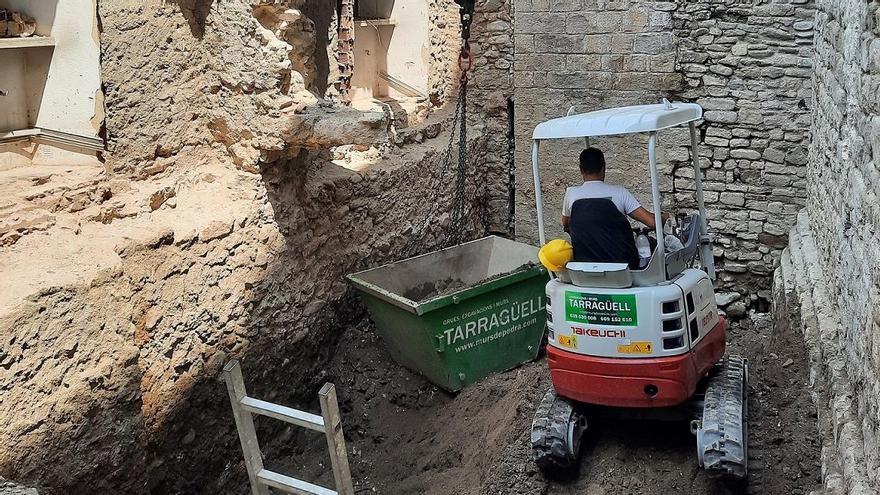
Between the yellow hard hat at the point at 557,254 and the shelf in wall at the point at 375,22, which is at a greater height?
the shelf in wall at the point at 375,22

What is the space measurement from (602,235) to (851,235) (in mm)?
1243

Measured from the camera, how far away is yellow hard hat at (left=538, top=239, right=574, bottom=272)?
16.2ft

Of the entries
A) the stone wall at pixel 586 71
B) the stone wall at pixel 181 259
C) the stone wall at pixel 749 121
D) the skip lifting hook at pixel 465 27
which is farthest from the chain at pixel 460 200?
the stone wall at pixel 749 121

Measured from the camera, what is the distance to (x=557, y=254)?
4934 millimetres

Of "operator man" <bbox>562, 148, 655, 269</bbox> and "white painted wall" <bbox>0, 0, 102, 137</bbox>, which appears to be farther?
"white painted wall" <bbox>0, 0, 102, 137</bbox>

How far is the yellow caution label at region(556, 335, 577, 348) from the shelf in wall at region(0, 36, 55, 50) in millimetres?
3326

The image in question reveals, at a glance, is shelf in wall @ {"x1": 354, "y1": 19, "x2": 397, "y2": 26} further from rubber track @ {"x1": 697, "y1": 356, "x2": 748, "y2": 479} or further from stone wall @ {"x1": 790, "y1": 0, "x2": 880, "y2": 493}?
rubber track @ {"x1": 697, "y1": 356, "x2": 748, "y2": 479}

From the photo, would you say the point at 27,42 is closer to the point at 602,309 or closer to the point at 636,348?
the point at 602,309

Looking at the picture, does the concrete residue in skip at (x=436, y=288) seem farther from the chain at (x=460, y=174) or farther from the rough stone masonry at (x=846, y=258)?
the rough stone masonry at (x=846, y=258)

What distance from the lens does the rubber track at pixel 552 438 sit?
199 inches

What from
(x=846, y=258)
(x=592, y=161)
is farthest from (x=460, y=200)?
(x=846, y=258)

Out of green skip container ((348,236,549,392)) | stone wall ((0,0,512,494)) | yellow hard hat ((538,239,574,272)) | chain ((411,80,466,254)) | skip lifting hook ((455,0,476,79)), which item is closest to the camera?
stone wall ((0,0,512,494))

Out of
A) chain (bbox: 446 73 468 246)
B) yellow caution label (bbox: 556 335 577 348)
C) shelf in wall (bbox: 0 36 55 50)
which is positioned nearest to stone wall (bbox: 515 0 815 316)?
chain (bbox: 446 73 468 246)

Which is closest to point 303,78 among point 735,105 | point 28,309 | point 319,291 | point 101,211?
point 319,291
